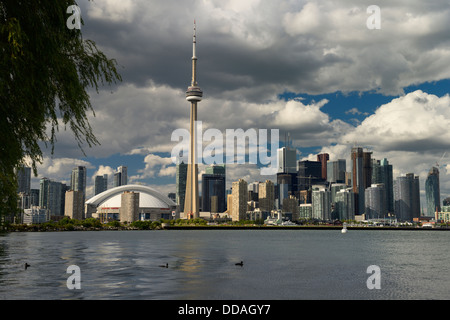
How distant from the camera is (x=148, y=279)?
137ft

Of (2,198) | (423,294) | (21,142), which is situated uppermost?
(21,142)

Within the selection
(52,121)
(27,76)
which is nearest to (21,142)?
(52,121)

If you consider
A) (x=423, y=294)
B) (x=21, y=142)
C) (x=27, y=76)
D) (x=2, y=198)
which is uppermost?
(x=27, y=76)
